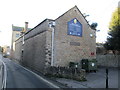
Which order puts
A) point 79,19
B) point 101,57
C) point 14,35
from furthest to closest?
point 14,35, point 101,57, point 79,19

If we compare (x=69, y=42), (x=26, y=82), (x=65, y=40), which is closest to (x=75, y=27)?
(x=69, y=42)

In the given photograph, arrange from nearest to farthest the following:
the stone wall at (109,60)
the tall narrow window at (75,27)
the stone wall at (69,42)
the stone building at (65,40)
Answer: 1. the stone building at (65,40)
2. the stone wall at (69,42)
3. the tall narrow window at (75,27)
4. the stone wall at (109,60)

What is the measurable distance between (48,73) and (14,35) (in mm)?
47215

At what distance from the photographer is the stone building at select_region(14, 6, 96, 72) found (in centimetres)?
1691

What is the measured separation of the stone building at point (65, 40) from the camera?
16.9 meters

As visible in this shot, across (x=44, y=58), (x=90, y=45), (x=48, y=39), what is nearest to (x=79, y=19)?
(x=90, y=45)

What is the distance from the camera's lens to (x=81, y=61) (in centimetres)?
1906

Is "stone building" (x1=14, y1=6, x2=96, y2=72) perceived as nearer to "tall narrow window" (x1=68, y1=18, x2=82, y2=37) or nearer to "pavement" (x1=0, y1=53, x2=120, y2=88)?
"tall narrow window" (x1=68, y1=18, x2=82, y2=37)

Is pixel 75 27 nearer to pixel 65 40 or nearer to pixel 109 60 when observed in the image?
pixel 65 40

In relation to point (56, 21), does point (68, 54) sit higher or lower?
lower

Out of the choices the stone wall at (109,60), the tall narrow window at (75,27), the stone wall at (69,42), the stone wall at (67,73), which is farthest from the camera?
the stone wall at (109,60)

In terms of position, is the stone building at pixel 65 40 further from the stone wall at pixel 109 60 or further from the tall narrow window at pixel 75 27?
the stone wall at pixel 109 60

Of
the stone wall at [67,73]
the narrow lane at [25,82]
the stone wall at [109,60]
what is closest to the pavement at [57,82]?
the narrow lane at [25,82]

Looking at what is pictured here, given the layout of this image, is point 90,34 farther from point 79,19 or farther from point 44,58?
point 44,58
